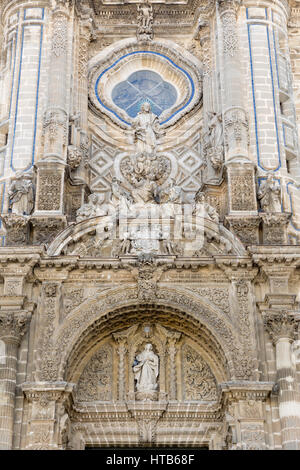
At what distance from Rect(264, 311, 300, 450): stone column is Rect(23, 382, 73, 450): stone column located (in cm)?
390

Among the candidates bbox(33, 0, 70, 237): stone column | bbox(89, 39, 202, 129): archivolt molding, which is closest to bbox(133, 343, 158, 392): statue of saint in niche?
bbox(33, 0, 70, 237): stone column

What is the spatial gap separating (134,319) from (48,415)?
2840mm

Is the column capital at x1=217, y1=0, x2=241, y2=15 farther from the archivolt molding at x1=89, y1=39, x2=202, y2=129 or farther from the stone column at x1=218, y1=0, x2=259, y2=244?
the archivolt molding at x1=89, y1=39, x2=202, y2=129

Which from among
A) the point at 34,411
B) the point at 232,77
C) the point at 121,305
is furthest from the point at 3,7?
the point at 34,411

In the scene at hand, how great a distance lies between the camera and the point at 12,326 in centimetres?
1556

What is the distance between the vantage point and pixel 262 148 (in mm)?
18453

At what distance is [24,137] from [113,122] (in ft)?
8.29

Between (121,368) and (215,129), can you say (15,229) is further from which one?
(215,129)

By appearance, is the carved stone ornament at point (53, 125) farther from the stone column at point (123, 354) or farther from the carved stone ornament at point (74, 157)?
the stone column at point (123, 354)

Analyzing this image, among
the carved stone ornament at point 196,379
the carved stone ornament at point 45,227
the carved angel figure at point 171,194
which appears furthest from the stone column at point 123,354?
the carved angel figure at point 171,194

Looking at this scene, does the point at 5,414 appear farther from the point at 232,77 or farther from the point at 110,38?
the point at 110,38

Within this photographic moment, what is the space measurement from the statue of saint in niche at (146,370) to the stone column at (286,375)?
239 cm

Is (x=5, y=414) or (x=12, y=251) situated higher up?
(x=12, y=251)

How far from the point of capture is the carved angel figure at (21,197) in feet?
56.9
